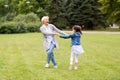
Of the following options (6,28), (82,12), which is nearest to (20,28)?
(6,28)

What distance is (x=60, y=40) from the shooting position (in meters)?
30.5

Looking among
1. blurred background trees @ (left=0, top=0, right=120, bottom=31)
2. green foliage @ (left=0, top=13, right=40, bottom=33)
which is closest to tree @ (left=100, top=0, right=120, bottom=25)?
blurred background trees @ (left=0, top=0, right=120, bottom=31)

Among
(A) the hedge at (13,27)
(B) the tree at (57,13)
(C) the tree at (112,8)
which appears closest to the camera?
(A) the hedge at (13,27)

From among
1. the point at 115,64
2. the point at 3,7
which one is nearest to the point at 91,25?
the point at 3,7

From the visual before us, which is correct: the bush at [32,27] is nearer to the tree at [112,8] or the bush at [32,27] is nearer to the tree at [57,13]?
the tree at [112,8]

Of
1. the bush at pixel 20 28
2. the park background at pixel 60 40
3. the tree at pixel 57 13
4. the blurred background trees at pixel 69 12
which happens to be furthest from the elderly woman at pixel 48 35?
the tree at pixel 57 13

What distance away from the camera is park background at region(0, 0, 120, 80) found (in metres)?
11.3

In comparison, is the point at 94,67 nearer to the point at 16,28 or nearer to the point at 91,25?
the point at 16,28

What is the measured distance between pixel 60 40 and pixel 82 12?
120 feet

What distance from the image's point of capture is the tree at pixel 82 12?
66375mm

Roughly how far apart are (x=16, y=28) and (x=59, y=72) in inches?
1426

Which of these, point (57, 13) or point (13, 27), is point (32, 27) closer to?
point (13, 27)

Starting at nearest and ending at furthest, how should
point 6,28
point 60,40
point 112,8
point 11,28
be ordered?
1. point 60,40
2. point 6,28
3. point 11,28
4. point 112,8

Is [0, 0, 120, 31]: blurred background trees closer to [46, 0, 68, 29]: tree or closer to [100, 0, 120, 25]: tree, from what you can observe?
[46, 0, 68, 29]: tree
